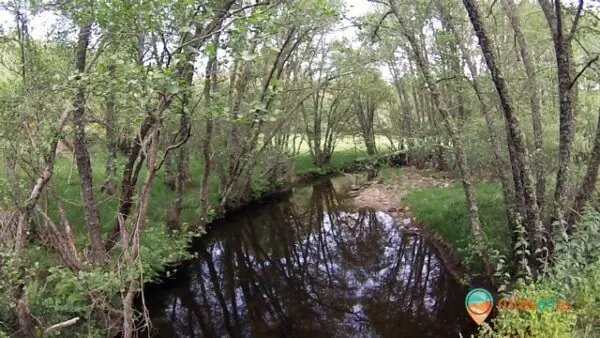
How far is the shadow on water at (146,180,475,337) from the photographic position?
9.23 metres

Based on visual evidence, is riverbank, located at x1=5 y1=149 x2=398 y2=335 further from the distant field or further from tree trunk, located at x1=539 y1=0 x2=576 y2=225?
the distant field

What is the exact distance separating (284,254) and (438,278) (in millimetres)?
5460

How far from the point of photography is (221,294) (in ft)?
37.2

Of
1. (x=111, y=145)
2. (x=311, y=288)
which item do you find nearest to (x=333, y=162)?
(x=311, y=288)

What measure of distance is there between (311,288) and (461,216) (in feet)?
19.1

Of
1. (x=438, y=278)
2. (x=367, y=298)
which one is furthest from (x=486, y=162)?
(x=367, y=298)

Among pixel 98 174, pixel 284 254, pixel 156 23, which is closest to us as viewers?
pixel 156 23

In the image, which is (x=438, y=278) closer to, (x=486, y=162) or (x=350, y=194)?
(x=486, y=162)

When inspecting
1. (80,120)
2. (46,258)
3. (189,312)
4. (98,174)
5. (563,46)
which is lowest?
(189,312)

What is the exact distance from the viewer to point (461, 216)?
1364 centimetres

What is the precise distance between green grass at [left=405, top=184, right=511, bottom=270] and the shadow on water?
959 mm

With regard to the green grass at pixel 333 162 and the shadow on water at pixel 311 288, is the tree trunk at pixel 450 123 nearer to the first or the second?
the shadow on water at pixel 311 288

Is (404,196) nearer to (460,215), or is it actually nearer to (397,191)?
(397,191)

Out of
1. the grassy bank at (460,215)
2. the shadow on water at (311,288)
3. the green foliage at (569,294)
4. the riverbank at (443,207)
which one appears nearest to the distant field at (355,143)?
the riverbank at (443,207)
